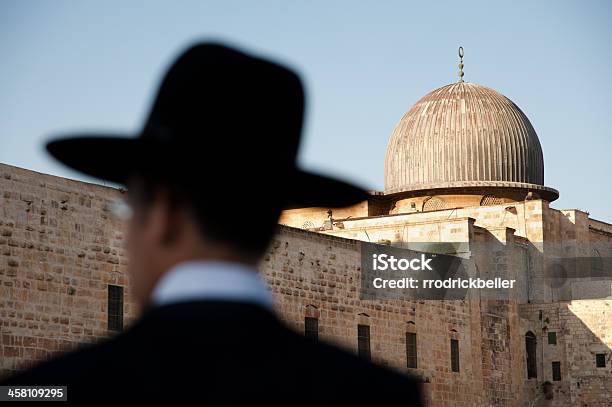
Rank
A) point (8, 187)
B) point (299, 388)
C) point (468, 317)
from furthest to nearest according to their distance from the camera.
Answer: point (468, 317), point (8, 187), point (299, 388)

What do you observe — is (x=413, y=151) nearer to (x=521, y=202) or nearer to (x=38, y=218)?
(x=521, y=202)

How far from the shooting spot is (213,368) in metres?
1.83

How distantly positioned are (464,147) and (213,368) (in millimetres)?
35872

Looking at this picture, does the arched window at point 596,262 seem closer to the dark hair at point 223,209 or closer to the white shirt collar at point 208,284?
the dark hair at point 223,209

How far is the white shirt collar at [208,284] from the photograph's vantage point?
1.89m

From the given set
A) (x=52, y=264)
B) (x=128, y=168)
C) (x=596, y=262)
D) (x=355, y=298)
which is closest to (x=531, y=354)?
(x=596, y=262)

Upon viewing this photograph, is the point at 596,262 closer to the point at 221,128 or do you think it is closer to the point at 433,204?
the point at 433,204

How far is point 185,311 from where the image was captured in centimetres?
188

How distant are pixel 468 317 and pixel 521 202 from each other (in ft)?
20.4

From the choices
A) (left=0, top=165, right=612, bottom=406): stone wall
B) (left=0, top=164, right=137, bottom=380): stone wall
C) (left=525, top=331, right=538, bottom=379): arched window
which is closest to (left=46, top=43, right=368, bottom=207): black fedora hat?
(left=0, top=165, right=612, bottom=406): stone wall

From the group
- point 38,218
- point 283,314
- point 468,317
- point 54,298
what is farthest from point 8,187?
point 468,317

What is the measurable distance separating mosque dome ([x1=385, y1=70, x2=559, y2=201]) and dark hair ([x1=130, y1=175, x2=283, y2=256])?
3485cm

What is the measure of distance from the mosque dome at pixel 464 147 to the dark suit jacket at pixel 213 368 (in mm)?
34959

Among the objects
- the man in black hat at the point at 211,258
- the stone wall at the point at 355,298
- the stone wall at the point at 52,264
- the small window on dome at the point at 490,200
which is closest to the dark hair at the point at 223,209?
the man in black hat at the point at 211,258
